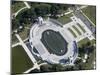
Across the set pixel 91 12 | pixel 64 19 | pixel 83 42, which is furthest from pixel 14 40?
pixel 91 12

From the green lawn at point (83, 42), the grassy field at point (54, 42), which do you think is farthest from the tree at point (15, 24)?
the green lawn at point (83, 42)

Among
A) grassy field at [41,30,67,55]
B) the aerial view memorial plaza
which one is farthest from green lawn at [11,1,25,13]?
grassy field at [41,30,67,55]

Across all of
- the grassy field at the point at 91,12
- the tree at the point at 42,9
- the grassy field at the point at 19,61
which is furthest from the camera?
the grassy field at the point at 91,12

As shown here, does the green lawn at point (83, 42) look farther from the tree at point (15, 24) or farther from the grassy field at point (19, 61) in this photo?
the tree at point (15, 24)

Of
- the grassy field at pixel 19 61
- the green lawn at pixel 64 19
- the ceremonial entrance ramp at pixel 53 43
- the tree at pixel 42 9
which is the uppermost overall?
the tree at pixel 42 9

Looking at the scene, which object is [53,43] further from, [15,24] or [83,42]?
[15,24]

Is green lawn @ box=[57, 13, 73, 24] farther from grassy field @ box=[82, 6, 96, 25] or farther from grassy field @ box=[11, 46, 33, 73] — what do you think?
grassy field @ box=[11, 46, 33, 73]

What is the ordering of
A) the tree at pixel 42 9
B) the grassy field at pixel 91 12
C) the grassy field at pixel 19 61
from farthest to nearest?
the grassy field at pixel 91 12 → the tree at pixel 42 9 → the grassy field at pixel 19 61

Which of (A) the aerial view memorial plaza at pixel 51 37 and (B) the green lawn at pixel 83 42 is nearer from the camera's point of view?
(A) the aerial view memorial plaza at pixel 51 37
